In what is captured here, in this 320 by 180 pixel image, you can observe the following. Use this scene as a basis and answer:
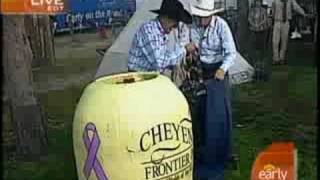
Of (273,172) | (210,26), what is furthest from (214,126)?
(210,26)

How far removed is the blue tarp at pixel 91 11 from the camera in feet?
11.1

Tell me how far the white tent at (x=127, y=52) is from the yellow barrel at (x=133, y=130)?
13 cm

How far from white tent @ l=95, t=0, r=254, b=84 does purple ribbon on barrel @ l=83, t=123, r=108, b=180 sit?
0.29 metres

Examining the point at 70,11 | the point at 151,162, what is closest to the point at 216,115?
the point at 151,162

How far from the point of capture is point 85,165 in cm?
331

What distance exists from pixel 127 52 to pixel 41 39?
1.18 ft

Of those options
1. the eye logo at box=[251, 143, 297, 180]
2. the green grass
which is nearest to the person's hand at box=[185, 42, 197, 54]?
the green grass

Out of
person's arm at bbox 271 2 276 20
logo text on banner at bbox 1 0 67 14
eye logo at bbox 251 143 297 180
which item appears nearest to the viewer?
logo text on banner at bbox 1 0 67 14

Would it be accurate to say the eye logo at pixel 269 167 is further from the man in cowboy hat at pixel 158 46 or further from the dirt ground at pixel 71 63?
the dirt ground at pixel 71 63

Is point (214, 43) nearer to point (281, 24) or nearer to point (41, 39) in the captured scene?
point (281, 24)

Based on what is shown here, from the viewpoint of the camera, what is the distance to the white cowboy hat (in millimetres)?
3430

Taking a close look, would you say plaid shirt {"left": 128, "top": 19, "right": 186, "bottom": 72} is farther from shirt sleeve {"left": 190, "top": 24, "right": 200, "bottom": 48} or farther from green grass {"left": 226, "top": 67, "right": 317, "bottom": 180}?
green grass {"left": 226, "top": 67, "right": 317, "bottom": 180}

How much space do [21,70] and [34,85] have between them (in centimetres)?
8

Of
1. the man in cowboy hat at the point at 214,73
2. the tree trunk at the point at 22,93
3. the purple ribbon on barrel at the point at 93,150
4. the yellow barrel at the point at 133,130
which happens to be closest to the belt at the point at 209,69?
the man in cowboy hat at the point at 214,73
